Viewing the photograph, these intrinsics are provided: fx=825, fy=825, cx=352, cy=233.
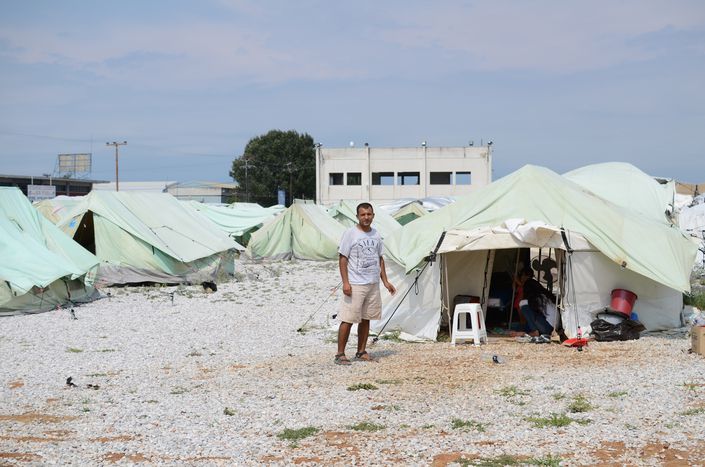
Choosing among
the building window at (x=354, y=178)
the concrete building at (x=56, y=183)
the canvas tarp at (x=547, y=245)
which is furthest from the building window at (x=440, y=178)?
the canvas tarp at (x=547, y=245)

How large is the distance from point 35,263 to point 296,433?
35.5 ft

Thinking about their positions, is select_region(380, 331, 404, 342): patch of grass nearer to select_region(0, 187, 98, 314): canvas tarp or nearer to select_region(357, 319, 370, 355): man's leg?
select_region(357, 319, 370, 355): man's leg

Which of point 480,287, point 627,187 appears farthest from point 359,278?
point 627,187

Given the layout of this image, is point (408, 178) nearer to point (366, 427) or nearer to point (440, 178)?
point (440, 178)

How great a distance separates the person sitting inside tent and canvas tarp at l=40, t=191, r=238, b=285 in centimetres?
1067

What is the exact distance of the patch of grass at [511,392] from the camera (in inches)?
318

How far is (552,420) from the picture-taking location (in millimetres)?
7016

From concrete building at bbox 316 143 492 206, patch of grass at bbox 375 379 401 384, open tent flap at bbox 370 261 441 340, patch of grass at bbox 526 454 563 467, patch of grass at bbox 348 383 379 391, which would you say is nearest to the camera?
patch of grass at bbox 526 454 563 467

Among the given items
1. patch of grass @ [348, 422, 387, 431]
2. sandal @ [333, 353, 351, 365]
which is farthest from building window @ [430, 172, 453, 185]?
patch of grass @ [348, 422, 387, 431]

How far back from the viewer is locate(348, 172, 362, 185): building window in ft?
195

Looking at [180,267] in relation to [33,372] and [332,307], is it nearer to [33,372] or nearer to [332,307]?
[332,307]

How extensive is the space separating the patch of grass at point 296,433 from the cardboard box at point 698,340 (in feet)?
17.5

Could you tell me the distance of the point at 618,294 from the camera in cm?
1189

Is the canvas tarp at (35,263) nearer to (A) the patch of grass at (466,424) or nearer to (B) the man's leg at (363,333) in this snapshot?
(B) the man's leg at (363,333)
